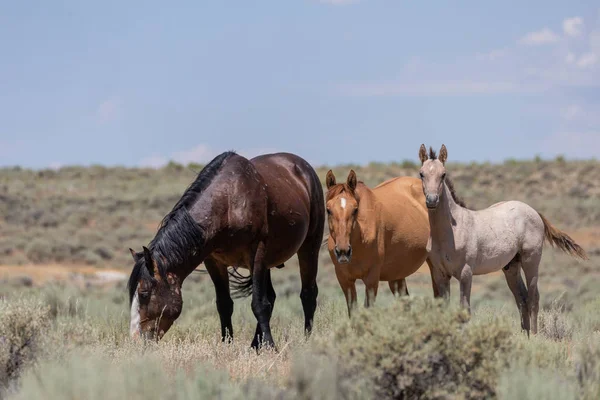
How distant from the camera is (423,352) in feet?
17.7

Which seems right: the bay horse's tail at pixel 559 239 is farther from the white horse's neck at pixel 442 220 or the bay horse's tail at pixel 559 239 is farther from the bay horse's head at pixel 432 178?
Result: the bay horse's head at pixel 432 178

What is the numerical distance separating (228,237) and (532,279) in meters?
3.81

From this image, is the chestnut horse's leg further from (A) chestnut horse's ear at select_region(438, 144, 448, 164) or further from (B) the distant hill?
(B) the distant hill

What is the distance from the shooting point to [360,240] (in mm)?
8594

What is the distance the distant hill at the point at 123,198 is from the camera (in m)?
28.6

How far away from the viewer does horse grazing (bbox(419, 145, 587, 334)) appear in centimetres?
851

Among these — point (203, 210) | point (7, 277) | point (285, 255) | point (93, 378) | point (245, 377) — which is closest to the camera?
point (93, 378)

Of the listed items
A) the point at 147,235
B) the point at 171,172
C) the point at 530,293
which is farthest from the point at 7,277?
the point at 171,172

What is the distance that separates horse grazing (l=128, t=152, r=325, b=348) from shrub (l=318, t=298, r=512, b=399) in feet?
8.73

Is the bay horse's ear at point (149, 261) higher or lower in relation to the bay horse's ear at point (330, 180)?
lower

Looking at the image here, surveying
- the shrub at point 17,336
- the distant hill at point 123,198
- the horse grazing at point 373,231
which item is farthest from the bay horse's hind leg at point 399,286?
the distant hill at point 123,198

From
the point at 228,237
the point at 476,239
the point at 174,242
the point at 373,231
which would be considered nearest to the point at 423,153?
the point at 373,231

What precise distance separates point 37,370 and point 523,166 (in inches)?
1843

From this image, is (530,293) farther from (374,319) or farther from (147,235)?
(147,235)
